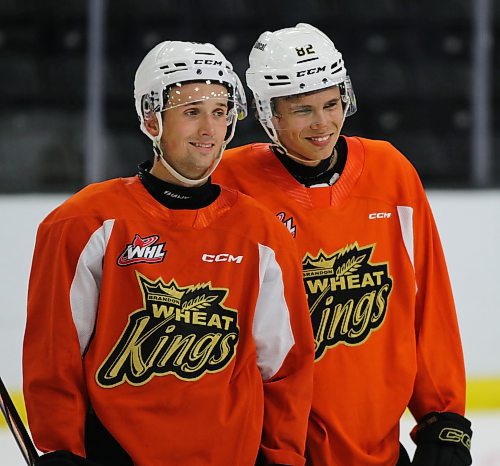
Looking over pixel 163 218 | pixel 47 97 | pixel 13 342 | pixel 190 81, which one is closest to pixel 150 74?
pixel 190 81

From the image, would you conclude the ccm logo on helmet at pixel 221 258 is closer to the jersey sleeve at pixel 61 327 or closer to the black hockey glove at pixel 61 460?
the jersey sleeve at pixel 61 327

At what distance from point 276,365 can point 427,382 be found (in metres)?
0.35

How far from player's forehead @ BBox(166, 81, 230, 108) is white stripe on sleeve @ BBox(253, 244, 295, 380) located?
233 mm

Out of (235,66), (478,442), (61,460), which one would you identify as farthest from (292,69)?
(235,66)

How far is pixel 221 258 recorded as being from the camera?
1.69 m

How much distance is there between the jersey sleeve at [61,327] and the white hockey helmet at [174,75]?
0.19m

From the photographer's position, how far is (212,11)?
4227 mm

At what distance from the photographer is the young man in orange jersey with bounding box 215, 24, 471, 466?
190 centimetres

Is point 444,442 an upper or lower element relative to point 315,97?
lower

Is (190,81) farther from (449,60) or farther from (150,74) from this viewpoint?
(449,60)

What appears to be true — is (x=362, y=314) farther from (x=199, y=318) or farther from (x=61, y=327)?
(x=61, y=327)

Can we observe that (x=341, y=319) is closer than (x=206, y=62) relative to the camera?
No

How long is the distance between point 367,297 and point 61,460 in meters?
0.60

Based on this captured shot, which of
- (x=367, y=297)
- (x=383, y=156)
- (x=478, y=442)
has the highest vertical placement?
(x=383, y=156)
